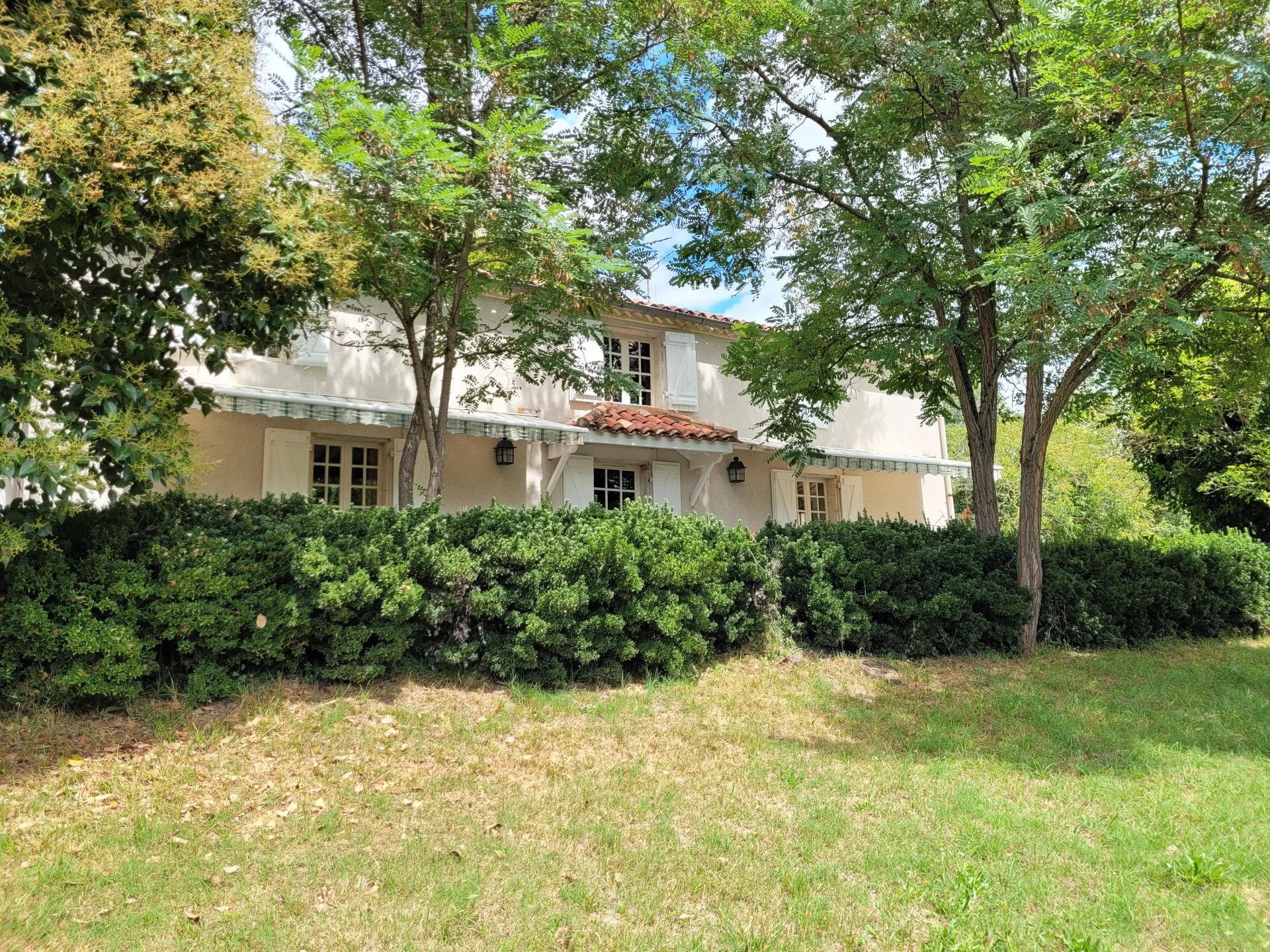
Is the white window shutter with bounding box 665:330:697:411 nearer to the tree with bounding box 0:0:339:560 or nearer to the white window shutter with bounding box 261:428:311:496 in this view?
the white window shutter with bounding box 261:428:311:496

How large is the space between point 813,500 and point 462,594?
13104mm

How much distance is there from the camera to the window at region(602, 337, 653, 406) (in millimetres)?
16672

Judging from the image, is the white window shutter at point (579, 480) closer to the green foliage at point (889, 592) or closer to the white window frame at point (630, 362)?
the white window frame at point (630, 362)

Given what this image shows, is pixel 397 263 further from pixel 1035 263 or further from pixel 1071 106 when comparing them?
pixel 1071 106

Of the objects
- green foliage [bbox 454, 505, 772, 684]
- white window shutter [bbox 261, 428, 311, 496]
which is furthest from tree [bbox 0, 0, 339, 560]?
white window shutter [bbox 261, 428, 311, 496]

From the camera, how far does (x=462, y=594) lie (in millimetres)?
7789

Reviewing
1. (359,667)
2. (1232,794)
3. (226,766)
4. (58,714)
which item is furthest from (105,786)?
(1232,794)

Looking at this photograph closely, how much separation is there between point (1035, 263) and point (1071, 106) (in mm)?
2147

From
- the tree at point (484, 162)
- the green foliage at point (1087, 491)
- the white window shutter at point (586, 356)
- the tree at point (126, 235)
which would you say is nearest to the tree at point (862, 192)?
the tree at point (484, 162)

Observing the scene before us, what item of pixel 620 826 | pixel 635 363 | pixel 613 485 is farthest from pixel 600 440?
pixel 620 826

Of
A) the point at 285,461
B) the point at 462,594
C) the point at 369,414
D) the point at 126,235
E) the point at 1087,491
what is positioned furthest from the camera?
the point at 1087,491

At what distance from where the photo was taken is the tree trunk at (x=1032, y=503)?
1102 centimetres

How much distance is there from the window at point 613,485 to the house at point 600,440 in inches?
1.3

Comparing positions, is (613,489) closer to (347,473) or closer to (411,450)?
(347,473)
